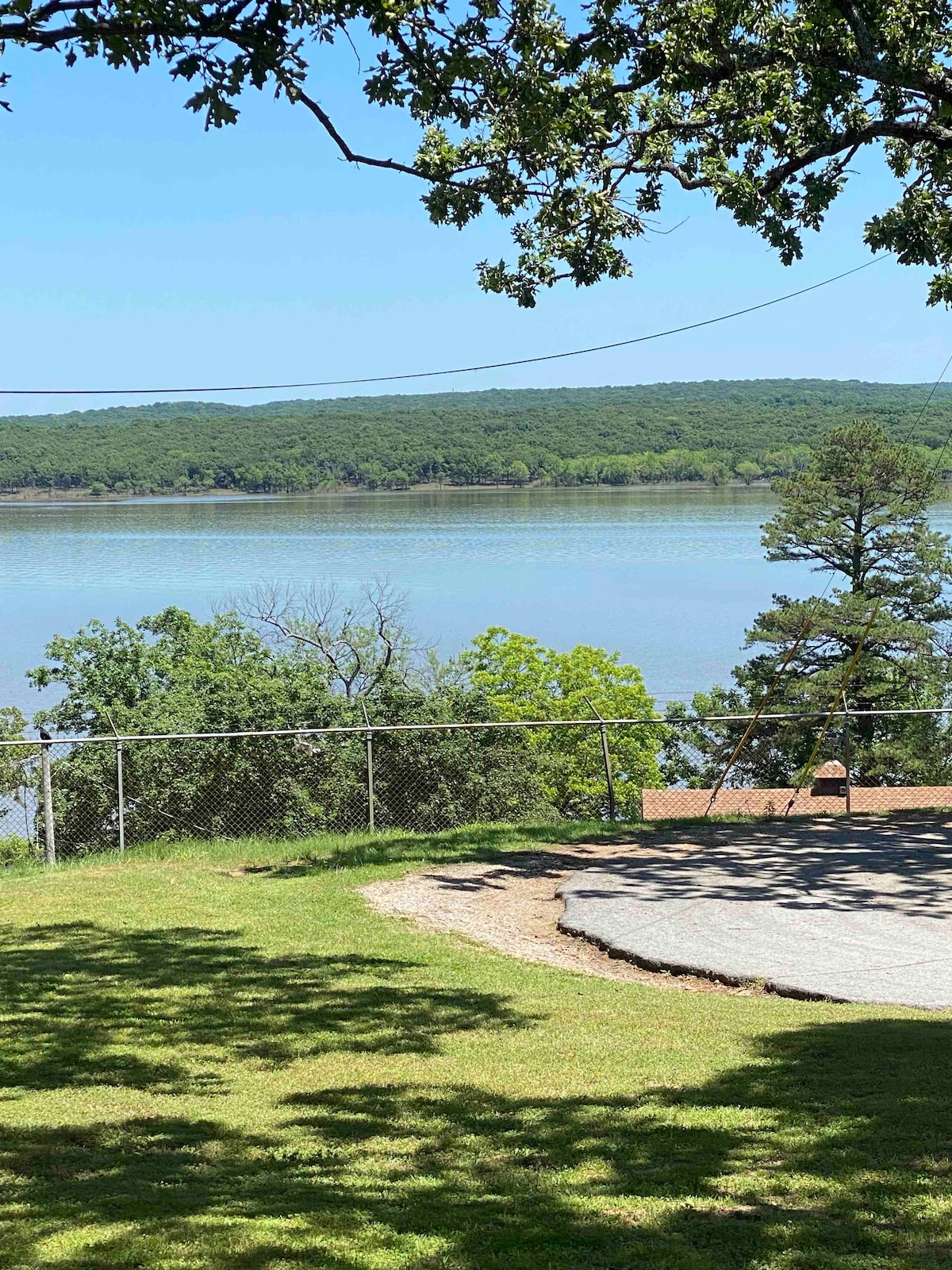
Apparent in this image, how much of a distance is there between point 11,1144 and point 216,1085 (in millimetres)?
1466

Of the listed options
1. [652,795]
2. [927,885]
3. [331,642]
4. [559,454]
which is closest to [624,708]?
[331,642]

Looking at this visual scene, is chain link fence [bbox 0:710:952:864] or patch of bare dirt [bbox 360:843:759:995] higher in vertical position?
patch of bare dirt [bbox 360:843:759:995]

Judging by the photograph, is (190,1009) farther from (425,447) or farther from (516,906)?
(425,447)

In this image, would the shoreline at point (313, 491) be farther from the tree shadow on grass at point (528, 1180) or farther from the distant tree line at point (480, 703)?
the tree shadow on grass at point (528, 1180)

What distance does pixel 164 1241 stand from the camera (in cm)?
424

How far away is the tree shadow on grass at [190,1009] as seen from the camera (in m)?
7.27

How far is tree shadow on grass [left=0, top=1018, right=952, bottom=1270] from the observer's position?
13.9ft

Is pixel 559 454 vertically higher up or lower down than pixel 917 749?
higher up

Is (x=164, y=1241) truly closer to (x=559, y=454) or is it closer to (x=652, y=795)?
(x=652, y=795)

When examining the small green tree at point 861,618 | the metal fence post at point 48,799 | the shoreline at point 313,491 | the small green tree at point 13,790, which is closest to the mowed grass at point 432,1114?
the metal fence post at point 48,799

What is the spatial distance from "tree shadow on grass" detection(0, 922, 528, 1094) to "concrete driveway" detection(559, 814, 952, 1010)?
2190mm

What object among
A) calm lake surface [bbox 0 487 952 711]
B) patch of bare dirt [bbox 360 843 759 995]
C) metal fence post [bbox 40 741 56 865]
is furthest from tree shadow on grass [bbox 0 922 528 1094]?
calm lake surface [bbox 0 487 952 711]

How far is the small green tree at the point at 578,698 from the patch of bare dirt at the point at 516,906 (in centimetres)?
3255

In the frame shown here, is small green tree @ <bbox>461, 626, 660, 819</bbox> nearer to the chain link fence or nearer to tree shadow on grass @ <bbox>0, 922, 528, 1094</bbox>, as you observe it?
the chain link fence
